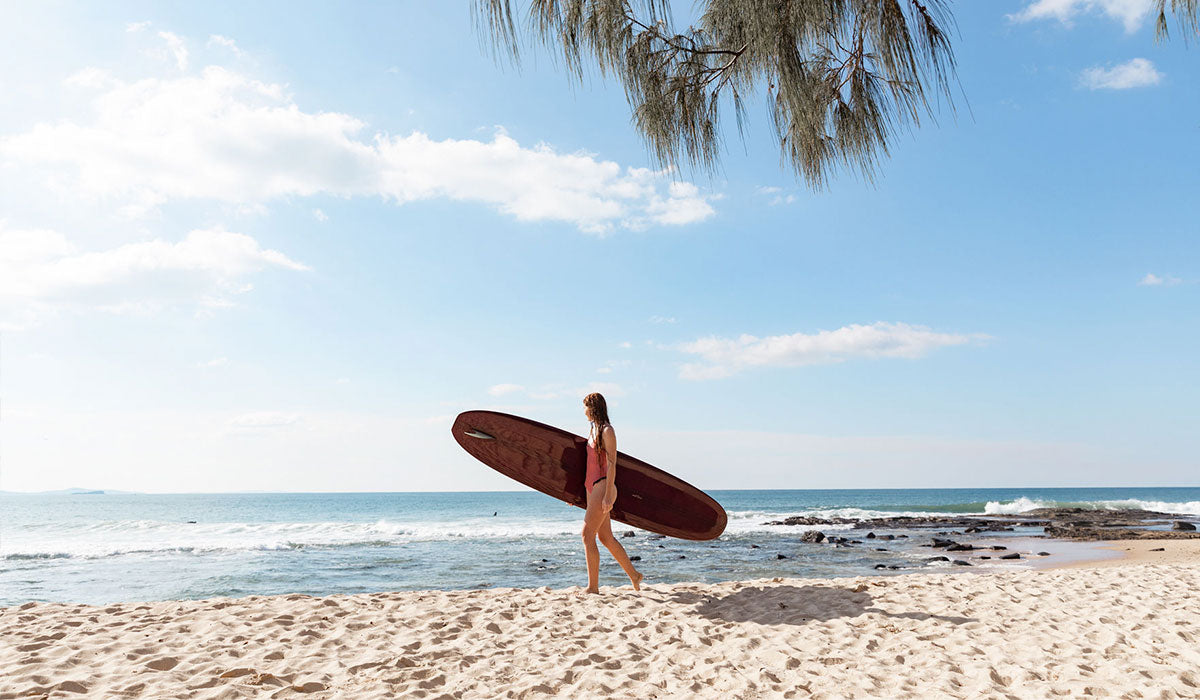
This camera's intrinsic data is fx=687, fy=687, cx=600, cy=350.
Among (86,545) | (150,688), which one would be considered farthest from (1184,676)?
(86,545)

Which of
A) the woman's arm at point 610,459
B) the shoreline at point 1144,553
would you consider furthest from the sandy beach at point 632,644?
the shoreline at point 1144,553

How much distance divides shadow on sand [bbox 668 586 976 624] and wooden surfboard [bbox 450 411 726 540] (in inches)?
28.9

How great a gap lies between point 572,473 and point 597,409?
0.93 m

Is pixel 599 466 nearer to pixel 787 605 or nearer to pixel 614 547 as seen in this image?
pixel 614 547

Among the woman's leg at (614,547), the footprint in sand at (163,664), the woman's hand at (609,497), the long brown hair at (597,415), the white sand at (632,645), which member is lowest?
the white sand at (632,645)

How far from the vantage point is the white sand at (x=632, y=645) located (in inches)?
136

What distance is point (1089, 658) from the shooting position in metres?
3.80

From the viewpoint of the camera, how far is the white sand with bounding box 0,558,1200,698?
11.3 ft

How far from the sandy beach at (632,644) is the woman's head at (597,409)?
1421 mm

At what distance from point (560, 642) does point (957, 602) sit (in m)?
3.11

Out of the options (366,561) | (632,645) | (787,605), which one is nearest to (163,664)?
(632,645)

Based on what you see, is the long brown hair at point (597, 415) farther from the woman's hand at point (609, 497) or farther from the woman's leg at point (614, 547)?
the woman's leg at point (614, 547)

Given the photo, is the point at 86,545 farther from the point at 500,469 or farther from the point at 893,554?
the point at 893,554

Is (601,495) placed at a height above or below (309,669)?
above
